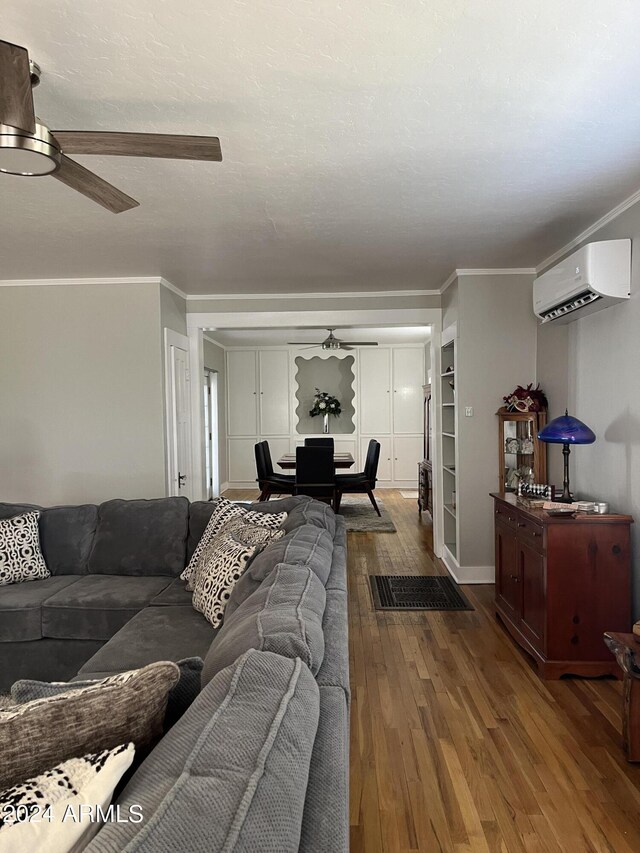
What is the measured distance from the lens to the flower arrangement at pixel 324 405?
31.5 feet

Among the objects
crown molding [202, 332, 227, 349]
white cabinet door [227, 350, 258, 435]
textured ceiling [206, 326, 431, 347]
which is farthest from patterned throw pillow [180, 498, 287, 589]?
white cabinet door [227, 350, 258, 435]

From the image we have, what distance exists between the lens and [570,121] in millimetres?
2145

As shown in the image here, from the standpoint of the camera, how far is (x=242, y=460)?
9.63 meters

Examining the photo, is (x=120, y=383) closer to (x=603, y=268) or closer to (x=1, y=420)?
(x=1, y=420)

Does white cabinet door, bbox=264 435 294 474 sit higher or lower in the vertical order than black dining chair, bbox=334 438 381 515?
higher

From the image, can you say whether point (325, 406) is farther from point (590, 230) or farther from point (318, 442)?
point (590, 230)

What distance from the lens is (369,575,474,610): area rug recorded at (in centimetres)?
414

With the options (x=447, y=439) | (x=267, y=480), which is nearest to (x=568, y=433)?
(x=447, y=439)

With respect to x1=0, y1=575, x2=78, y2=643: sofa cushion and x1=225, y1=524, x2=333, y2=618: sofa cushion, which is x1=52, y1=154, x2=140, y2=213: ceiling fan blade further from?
x1=0, y1=575, x2=78, y2=643: sofa cushion

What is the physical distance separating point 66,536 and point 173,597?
3.23ft

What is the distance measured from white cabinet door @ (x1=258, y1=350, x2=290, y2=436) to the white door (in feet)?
13.9

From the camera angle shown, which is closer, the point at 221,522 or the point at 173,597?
the point at 173,597

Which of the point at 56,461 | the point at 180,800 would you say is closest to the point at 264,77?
the point at 180,800

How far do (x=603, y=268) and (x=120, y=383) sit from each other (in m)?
3.62
